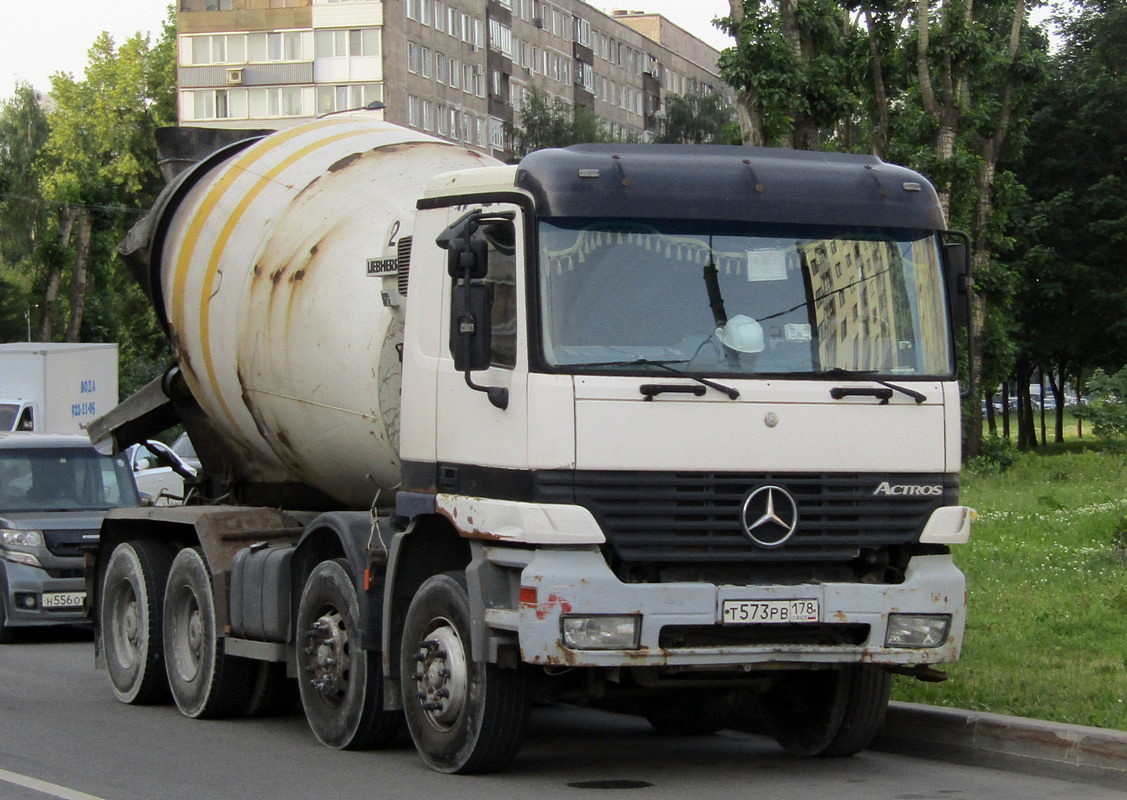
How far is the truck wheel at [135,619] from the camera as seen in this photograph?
468 inches

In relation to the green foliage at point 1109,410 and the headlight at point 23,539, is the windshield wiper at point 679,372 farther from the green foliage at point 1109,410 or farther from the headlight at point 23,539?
the green foliage at point 1109,410

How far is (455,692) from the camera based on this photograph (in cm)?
846

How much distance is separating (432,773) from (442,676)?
0.52m

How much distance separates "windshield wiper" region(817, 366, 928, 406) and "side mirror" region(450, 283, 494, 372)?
4.86 ft

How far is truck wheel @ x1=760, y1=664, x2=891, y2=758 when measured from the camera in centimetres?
898

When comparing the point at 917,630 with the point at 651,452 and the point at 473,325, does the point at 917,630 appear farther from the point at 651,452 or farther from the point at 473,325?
the point at 473,325

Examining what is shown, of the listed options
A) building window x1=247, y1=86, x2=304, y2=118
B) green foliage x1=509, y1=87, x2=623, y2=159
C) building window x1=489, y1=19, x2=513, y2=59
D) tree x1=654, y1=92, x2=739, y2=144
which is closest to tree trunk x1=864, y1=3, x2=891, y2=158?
building window x1=247, y1=86, x2=304, y2=118

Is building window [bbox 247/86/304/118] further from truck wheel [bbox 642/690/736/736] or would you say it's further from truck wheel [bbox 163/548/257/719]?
truck wheel [bbox 642/690/736/736]

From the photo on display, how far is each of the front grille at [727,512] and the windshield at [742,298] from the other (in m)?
0.48

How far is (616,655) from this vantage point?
796 cm

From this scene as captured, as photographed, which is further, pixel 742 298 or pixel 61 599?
pixel 61 599

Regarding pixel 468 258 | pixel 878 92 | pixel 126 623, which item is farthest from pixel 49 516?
pixel 878 92

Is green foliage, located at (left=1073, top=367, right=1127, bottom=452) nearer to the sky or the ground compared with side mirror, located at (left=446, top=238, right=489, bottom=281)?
nearer to the ground

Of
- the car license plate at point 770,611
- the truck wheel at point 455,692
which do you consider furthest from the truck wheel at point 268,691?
the car license plate at point 770,611
